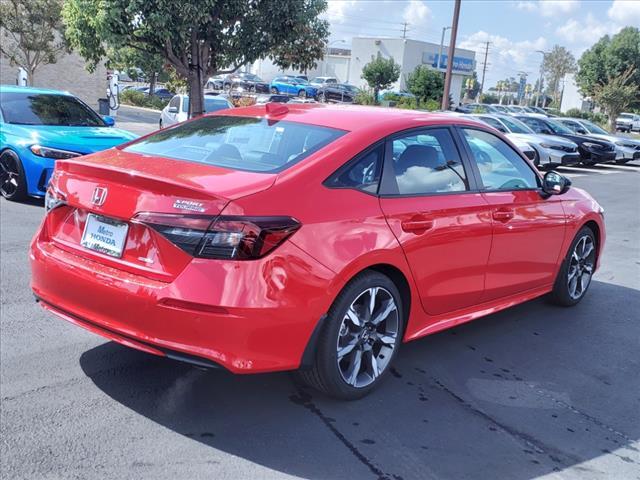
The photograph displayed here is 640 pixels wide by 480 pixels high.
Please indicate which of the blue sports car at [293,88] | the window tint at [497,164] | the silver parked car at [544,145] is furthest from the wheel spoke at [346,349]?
the blue sports car at [293,88]

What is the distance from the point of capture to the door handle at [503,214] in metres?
4.62

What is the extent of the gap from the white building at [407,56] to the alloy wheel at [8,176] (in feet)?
224

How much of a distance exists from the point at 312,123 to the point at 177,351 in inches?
66.2

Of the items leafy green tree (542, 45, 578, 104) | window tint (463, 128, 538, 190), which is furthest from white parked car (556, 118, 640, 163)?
leafy green tree (542, 45, 578, 104)

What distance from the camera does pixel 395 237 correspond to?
382cm

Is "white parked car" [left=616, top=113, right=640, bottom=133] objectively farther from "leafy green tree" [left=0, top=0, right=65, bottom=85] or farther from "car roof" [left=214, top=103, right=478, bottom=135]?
"car roof" [left=214, top=103, right=478, bottom=135]

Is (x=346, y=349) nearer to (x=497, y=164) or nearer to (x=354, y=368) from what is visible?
(x=354, y=368)

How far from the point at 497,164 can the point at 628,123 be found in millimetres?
59691

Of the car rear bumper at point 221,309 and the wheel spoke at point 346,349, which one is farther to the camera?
the wheel spoke at point 346,349

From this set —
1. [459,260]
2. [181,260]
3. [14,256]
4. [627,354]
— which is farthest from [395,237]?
[14,256]

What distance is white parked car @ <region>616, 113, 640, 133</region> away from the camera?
57.7 meters

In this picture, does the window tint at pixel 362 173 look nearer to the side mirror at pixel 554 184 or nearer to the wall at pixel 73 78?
the side mirror at pixel 554 184

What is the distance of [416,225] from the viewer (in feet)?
13.1

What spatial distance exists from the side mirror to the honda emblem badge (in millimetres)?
3333
